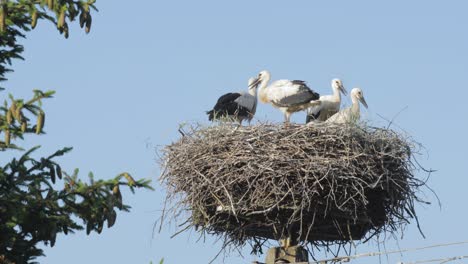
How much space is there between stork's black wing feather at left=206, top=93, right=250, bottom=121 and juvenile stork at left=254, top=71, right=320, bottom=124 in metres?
0.38

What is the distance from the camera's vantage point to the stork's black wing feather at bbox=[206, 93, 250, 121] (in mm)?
14088

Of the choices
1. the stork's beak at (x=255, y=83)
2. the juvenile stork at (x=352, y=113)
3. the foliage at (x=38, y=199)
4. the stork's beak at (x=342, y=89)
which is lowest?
the foliage at (x=38, y=199)

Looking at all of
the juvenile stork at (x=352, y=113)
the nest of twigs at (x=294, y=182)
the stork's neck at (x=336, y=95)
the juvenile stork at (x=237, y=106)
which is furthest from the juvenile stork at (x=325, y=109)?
the nest of twigs at (x=294, y=182)

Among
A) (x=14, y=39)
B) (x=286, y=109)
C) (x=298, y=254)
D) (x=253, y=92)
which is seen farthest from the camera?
(x=253, y=92)

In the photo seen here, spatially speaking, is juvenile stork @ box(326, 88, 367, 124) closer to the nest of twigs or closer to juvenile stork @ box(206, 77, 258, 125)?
the nest of twigs

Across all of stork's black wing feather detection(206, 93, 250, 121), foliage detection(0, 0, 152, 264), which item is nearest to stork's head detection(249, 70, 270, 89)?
stork's black wing feather detection(206, 93, 250, 121)

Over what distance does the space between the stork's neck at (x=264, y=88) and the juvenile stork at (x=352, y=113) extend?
3.99 ft

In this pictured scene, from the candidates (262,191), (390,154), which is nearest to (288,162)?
(262,191)

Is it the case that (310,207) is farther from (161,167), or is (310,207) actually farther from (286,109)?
(286,109)

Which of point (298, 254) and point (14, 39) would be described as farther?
point (298, 254)

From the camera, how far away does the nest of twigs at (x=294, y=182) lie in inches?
398

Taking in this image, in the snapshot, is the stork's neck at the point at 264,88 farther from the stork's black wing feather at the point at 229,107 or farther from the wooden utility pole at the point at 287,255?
the wooden utility pole at the point at 287,255

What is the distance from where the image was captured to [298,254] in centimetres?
1006

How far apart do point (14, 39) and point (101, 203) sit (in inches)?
58.7
